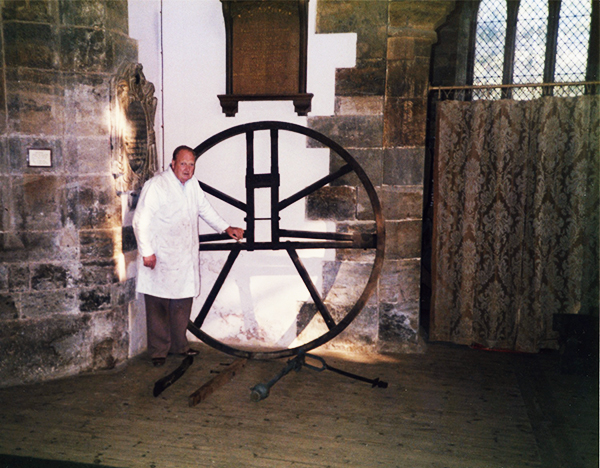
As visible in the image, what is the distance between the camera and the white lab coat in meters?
3.53

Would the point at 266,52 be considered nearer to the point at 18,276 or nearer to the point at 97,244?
the point at 97,244

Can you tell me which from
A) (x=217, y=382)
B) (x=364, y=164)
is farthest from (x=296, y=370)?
(x=364, y=164)

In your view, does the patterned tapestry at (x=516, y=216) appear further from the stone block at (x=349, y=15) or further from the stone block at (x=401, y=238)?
the stone block at (x=349, y=15)

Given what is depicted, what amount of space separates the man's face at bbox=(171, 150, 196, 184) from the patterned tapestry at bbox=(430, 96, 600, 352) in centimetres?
186

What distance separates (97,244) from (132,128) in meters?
0.84

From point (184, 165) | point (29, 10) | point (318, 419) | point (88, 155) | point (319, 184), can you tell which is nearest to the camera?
point (318, 419)

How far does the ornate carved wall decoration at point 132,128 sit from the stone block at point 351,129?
116cm

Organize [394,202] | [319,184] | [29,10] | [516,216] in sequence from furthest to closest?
[516,216], [394,202], [319,184], [29,10]

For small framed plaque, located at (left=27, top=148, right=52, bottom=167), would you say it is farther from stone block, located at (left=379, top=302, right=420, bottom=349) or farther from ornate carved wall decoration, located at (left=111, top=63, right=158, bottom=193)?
stone block, located at (left=379, top=302, right=420, bottom=349)

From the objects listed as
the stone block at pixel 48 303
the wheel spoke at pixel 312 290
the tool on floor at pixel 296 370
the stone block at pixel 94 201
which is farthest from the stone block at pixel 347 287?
the stone block at pixel 48 303

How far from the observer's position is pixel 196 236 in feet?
12.3

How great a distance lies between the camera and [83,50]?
133 inches

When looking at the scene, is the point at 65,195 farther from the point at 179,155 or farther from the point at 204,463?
the point at 204,463

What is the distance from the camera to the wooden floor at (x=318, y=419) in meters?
2.53
